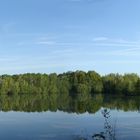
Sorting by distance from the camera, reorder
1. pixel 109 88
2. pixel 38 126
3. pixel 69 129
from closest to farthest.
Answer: pixel 69 129 < pixel 38 126 < pixel 109 88

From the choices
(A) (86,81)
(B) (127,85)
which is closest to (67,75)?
(A) (86,81)

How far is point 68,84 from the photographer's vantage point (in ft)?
269

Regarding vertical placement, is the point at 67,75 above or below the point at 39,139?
above

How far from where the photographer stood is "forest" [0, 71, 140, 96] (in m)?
69.7

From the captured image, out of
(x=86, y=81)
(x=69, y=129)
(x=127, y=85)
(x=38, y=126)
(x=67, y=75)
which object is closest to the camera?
(x=69, y=129)

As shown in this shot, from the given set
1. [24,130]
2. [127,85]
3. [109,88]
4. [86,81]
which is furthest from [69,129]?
[86,81]

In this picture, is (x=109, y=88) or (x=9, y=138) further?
(x=109, y=88)

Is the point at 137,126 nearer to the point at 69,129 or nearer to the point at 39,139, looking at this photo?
the point at 69,129

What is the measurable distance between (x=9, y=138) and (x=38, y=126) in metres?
→ 4.66

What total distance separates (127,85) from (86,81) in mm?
19459

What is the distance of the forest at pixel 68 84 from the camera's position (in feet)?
229

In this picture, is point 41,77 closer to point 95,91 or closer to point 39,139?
point 95,91

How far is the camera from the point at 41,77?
7862 cm

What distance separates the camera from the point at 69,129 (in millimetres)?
19609
